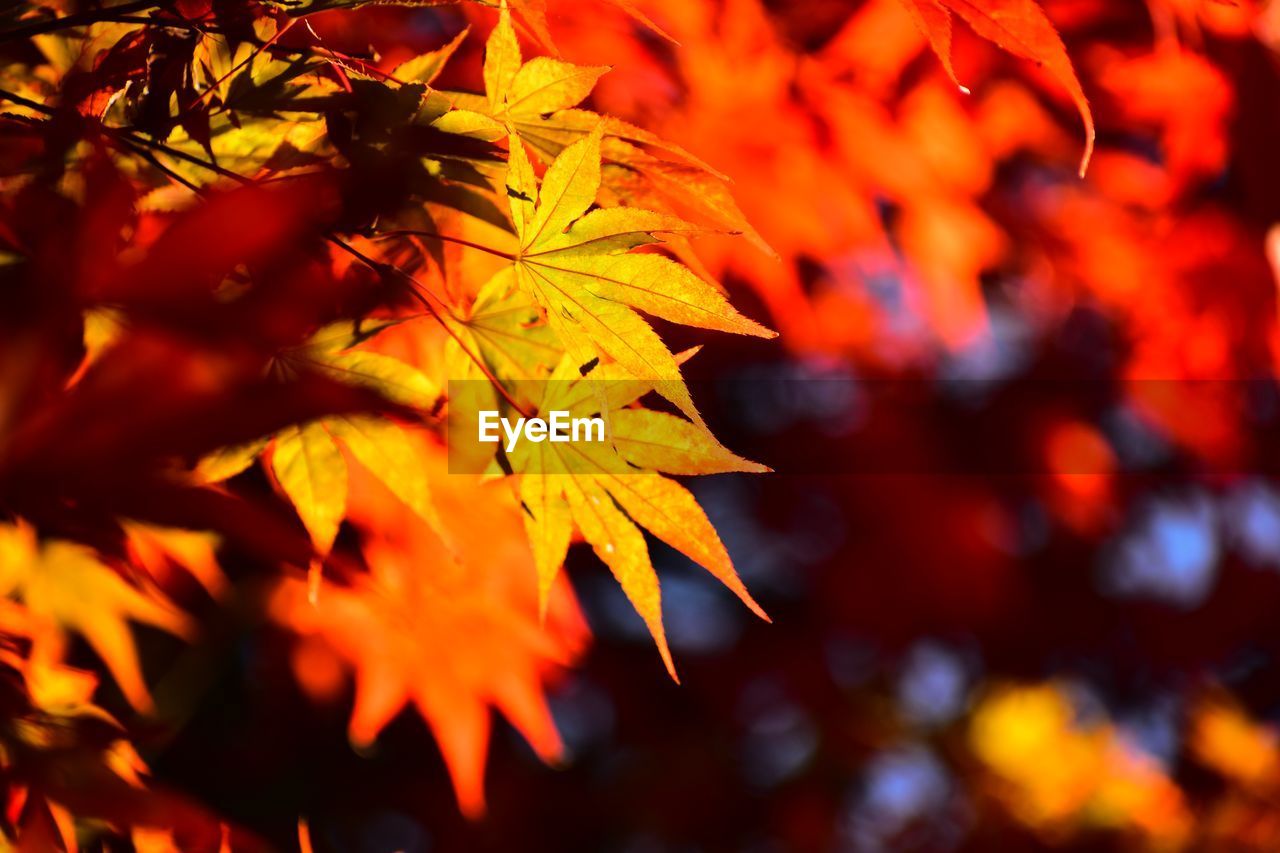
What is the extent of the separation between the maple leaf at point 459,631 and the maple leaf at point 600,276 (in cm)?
73

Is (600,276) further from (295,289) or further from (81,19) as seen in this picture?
(81,19)

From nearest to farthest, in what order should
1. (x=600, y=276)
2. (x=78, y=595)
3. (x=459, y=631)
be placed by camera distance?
(x=600, y=276) < (x=78, y=595) < (x=459, y=631)

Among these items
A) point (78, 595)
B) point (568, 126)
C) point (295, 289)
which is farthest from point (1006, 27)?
point (78, 595)

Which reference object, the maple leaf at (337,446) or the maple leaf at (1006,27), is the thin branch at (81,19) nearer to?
the maple leaf at (337,446)

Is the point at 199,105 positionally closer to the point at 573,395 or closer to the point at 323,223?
the point at 323,223

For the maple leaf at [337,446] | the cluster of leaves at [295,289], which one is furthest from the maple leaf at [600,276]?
the maple leaf at [337,446]

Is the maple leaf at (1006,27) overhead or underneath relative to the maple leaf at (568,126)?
overhead

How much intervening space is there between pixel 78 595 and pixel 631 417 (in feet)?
2.33

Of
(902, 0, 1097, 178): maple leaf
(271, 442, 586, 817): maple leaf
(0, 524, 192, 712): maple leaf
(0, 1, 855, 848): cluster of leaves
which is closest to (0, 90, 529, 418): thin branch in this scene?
(0, 1, 855, 848): cluster of leaves

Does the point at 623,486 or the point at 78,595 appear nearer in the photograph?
the point at 623,486

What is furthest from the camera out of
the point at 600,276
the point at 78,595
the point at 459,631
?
the point at 459,631

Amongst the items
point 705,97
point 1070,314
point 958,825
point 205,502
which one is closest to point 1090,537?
point 1070,314

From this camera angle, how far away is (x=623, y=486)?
0.44 metres

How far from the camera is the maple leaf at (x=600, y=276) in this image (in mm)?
370
